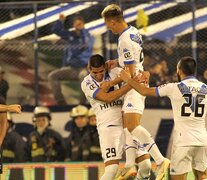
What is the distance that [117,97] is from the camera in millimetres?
14281

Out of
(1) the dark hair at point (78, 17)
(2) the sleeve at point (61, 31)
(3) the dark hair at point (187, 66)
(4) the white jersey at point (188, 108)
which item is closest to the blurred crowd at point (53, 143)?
(2) the sleeve at point (61, 31)

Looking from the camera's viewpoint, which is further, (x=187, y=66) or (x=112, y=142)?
(x=112, y=142)

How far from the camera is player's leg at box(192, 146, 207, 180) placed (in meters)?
14.0

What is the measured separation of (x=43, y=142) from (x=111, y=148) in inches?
202

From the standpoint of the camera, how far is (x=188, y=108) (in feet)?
45.4

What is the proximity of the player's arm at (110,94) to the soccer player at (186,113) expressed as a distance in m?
0.17

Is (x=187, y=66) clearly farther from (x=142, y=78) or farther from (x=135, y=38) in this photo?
(x=135, y=38)

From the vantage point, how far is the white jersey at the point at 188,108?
13.8 metres

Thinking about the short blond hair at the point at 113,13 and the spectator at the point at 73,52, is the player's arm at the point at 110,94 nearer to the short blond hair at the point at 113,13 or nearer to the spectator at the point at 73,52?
the short blond hair at the point at 113,13

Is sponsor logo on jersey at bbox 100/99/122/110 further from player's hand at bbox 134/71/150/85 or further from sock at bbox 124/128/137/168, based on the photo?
player's hand at bbox 134/71/150/85

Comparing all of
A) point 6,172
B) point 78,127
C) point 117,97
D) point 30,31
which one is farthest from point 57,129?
point 117,97

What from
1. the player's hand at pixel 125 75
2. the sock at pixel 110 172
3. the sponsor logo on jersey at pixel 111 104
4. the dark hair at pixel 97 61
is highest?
the dark hair at pixel 97 61

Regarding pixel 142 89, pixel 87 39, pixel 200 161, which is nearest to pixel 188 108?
pixel 142 89

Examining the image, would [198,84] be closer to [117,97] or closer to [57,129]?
[117,97]
